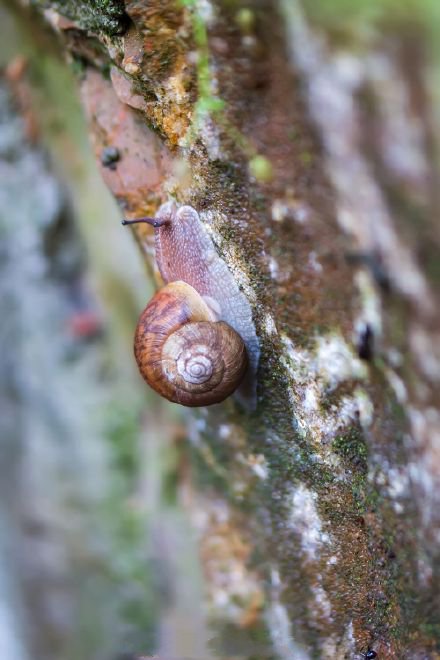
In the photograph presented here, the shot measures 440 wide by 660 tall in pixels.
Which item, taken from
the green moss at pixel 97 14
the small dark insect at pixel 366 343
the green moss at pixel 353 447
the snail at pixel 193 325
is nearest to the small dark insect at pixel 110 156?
the snail at pixel 193 325

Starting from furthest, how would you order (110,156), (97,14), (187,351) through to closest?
(110,156)
(97,14)
(187,351)

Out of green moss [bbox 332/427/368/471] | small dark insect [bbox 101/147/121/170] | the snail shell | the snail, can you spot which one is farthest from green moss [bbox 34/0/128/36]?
green moss [bbox 332/427/368/471]

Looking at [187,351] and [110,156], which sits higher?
[110,156]

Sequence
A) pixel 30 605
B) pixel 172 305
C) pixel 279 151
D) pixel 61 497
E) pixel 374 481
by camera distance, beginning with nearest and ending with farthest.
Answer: pixel 172 305 < pixel 374 481 < pixel 279 151 < pixel 30 605 < pixel 61 497

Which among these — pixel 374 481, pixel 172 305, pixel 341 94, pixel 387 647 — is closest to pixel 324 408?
pixel 374 481

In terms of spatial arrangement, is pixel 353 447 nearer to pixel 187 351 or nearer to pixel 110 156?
pixel 187 351

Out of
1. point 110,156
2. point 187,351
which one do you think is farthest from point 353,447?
point 110,156

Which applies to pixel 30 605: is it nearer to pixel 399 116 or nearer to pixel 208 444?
pixel 208 444
